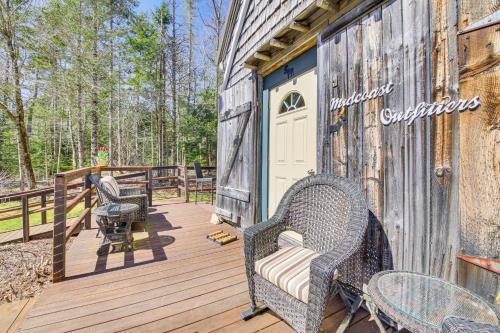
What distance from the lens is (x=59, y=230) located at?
224 cm

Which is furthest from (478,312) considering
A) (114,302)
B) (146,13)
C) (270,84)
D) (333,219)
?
(146,13)

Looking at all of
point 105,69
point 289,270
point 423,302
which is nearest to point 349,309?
point 289,270

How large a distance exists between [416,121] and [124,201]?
11.9 ft

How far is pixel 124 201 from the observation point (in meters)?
3.41

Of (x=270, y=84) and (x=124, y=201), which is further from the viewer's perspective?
(x=124, y=201)

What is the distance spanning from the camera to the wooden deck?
1.60m

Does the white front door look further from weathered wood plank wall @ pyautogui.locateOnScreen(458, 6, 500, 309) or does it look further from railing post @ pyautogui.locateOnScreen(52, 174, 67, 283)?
railing post @ pyautogui.locateOnScreen(52, 174, 67, 283)

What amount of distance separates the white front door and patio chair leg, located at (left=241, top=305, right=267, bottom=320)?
1418mm

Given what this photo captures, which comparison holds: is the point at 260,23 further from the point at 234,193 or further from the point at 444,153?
the point at 444,153

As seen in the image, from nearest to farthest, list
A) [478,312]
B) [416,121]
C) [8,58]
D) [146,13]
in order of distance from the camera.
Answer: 1. [478,312]
2. [416,121]
3. [8,58]
4. [146,13]

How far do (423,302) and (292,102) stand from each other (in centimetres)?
230

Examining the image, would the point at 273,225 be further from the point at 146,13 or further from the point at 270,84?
the point at 146,13

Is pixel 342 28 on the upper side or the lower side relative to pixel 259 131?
upper

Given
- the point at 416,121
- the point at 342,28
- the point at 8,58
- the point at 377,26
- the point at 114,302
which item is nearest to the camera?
the point at 416,121
